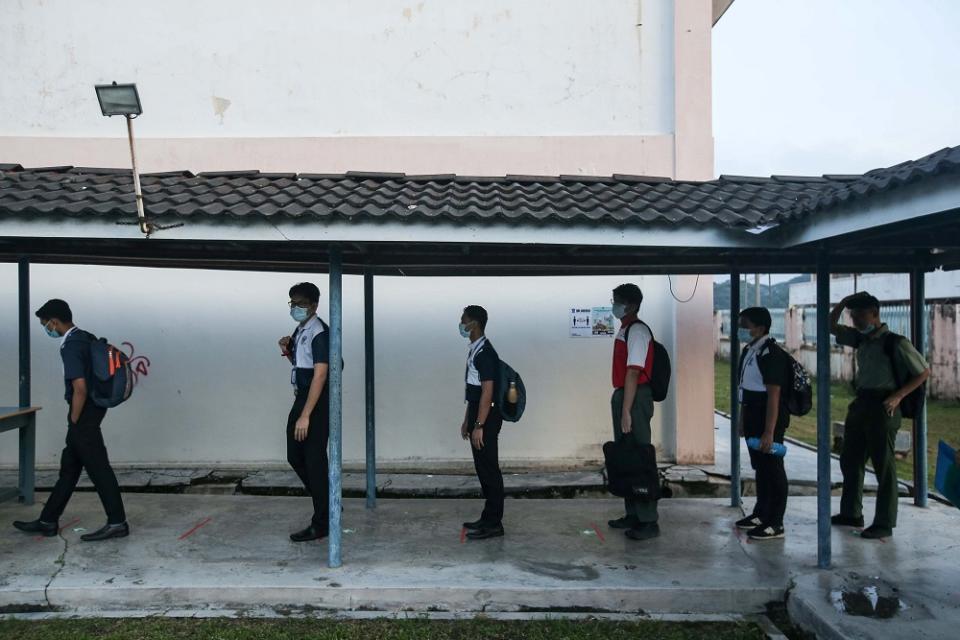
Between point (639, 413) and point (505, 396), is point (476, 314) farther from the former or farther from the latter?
point (639, 413)

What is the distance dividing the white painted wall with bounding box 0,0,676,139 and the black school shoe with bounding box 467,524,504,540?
13.2ft

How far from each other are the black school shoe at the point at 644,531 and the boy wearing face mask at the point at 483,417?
3.14 feet

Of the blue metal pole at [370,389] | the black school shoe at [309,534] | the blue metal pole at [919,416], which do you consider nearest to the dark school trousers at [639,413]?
the blue metal pole at [370,389]

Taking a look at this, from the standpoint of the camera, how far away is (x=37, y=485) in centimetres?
690

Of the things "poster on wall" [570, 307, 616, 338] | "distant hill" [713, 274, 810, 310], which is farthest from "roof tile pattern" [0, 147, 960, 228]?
"distant hill" [713, 274, 810, 310]

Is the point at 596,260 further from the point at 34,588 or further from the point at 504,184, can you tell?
the point at 34,588

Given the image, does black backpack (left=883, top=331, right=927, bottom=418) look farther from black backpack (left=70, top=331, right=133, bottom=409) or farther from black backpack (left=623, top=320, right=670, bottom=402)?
black backpack (left=70, top=331, right=133, bottom=409)

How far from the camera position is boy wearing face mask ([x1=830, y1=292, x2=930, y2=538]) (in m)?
5.12

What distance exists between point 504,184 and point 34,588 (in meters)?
3.93

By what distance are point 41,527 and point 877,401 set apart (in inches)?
240

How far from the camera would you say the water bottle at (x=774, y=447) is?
4.98 metres

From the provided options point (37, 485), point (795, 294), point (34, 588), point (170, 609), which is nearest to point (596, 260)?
point (170, 609)

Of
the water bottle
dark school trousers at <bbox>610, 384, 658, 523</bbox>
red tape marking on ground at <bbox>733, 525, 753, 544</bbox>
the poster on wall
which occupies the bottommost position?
red tape marking on ground at <bbox>733, 525, 753, 544</bbox>

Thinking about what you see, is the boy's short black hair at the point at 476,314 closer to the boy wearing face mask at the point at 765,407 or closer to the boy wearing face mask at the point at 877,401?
the boy wearing face mask at the point at 765,407
